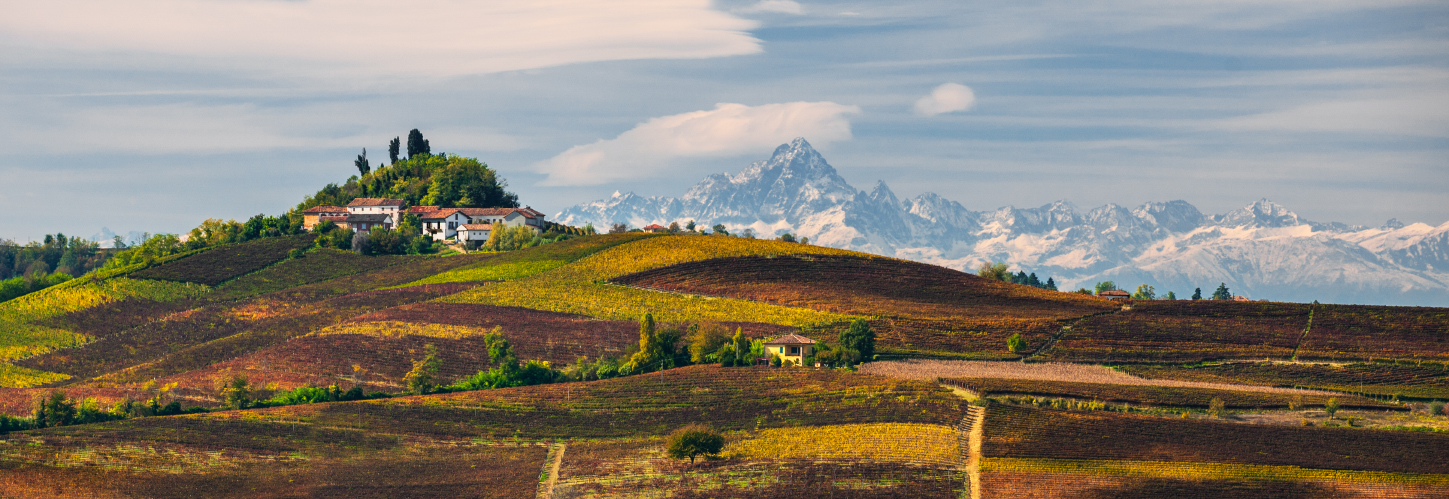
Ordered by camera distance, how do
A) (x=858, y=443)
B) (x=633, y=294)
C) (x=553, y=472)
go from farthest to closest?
(x=633, y=294), (x=858, y=443), (x=553, y=472)

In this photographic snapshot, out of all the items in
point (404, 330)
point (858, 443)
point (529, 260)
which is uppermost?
point (529, 260)

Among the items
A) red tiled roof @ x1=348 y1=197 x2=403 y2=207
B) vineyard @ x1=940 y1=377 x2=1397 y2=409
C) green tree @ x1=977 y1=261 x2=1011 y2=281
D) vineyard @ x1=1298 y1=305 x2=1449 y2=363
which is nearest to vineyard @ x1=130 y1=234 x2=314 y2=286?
red tiled roof @ x1=348 y1=197 x2=403 y2=207

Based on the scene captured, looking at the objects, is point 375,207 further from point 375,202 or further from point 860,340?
point 860,340

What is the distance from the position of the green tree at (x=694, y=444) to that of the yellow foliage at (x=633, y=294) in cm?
3737

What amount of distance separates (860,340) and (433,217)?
97818mm

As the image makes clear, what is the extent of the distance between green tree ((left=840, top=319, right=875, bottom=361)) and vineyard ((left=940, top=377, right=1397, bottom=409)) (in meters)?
11.7

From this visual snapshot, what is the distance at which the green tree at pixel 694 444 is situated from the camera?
77.6m

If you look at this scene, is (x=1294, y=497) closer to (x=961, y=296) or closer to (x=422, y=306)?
(x=961, y=296)

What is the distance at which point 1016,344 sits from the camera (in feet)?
358

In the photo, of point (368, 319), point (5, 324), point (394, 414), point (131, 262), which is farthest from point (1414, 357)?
point (131, 262)

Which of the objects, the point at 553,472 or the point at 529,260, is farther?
the point at 529,260

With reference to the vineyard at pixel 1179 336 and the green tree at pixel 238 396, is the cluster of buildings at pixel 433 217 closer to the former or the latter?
the green tree at pixel 238 396

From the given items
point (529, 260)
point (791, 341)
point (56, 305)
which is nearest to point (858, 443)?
point (791, 341)

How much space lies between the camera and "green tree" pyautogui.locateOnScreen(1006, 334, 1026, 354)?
4277 inches
